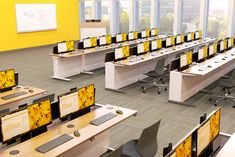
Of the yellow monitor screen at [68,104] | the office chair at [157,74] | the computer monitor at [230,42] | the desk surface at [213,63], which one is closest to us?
the yellow monitor screen at [68,104]

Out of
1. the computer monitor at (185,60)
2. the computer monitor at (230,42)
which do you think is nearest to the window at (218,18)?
the computer monitor at (230,42)

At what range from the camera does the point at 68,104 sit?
4.14m

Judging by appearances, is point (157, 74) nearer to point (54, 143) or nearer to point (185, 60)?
point (185, 60)

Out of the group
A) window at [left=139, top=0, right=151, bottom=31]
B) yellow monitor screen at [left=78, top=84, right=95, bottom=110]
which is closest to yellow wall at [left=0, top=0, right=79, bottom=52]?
window at [left=139, top=0, right=151, bottom=31]

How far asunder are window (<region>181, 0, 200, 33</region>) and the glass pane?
55 centimetres

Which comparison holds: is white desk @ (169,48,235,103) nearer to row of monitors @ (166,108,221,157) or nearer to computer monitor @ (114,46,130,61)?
computer monitor @ (114,46,130,61)

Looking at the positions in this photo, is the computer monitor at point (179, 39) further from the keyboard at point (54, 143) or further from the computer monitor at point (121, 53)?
the keyboard at point (54, 143)

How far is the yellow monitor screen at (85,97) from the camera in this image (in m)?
4.29

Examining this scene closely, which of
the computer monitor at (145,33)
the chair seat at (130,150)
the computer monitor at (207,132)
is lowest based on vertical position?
the chair seat at (130,150)

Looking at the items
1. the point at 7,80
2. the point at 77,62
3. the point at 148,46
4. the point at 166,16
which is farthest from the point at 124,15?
the point at 7,80

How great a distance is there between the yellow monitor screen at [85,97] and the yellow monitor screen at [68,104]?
0.08m

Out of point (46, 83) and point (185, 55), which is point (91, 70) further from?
point (185, 55)

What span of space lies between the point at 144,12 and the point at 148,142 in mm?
12123

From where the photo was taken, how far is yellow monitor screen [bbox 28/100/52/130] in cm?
369
